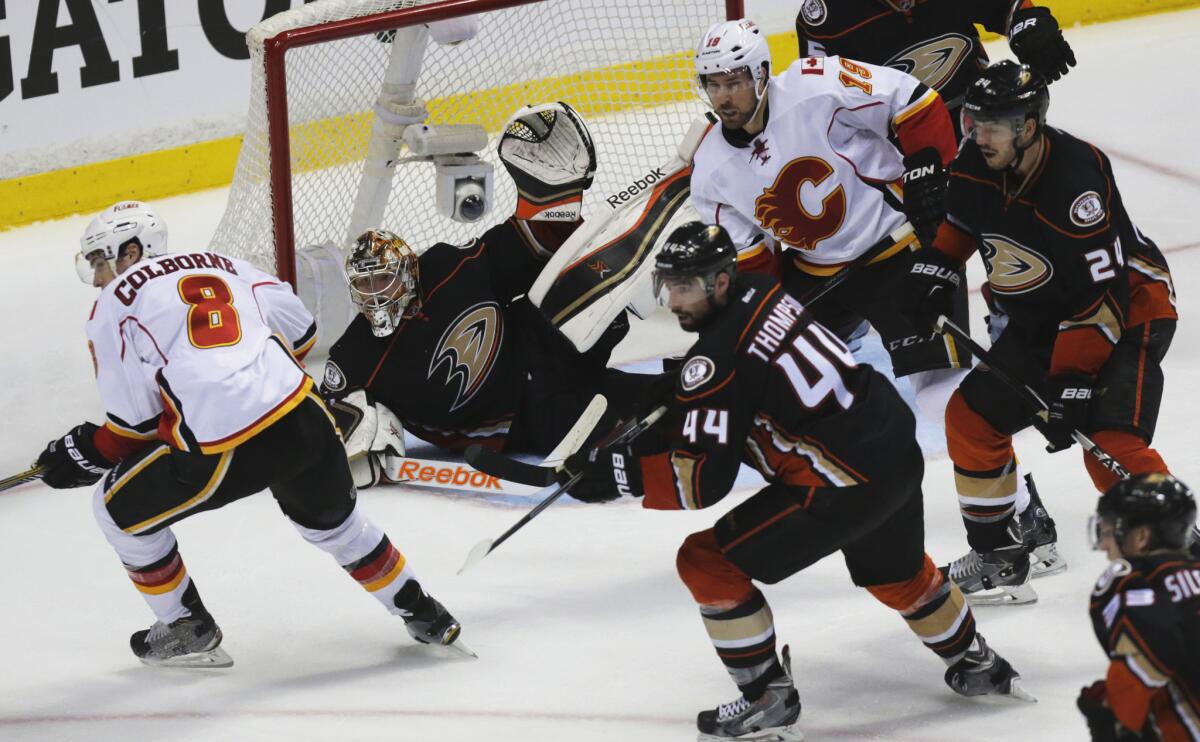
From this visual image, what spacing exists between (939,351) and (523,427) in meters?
1.21

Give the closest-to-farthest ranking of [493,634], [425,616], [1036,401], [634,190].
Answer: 1. [1036,401]
2. [425,616]
3. [493,634]
4. [634,190]

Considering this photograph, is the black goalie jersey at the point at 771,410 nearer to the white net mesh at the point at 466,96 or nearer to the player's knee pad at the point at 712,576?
A: the player's knee pad at the point at 712,576

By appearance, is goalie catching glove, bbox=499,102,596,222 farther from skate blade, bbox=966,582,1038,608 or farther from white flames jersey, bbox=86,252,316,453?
skate blade, bbox=966,582,1038,608

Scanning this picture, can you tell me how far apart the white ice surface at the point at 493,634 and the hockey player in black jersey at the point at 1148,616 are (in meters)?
0.71

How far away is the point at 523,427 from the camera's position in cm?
486

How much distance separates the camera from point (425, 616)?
12.3 ft

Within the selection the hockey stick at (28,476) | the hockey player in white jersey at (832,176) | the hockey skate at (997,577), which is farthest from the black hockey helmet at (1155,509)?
the hockey stick at (28,476)

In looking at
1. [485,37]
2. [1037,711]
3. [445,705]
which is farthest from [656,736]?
[485,37]

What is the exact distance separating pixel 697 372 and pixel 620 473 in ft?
0.76

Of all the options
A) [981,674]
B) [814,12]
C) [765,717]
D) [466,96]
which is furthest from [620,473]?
[466,96]

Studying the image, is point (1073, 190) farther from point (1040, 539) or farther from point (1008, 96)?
point (1040, 539)

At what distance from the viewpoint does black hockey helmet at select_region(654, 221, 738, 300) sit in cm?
299

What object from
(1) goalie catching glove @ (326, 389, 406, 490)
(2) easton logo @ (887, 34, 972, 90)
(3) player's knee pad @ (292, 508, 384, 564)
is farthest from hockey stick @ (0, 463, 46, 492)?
(2) easton logo @ (887, 34, 972, 90)

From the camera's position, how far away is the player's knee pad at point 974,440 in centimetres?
359
